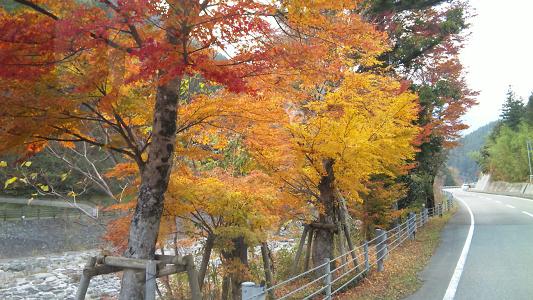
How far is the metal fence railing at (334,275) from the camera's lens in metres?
6.82

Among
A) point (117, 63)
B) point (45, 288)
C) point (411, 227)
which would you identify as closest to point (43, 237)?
point (45, 288)

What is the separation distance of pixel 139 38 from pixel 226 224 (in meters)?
4.55

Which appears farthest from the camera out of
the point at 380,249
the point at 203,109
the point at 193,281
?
the point at 380,249

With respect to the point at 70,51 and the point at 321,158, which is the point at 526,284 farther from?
the point at 70,51

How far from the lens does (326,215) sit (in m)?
12.2

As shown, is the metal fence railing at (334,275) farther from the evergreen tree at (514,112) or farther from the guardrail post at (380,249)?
the evergreen tree at (514,112)

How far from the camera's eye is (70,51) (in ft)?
17.8

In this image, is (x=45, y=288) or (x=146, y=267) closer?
(x=146, y=267)

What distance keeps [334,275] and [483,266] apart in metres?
3.93

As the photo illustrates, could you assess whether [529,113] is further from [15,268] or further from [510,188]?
[15,268]

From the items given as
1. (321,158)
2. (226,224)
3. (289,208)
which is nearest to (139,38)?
(226,224)

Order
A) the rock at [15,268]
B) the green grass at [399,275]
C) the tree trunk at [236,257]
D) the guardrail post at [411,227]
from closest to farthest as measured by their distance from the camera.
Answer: the green grass at [399,275]
the tree trunk at [236,257]
the guardrail post at [411,227]
the rock at [15,268]

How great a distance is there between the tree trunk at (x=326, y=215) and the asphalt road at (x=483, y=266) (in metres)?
2.66

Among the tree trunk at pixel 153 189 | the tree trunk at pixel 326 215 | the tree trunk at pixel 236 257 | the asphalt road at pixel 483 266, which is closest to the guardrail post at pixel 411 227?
the asphalt road at pixel 483 266
